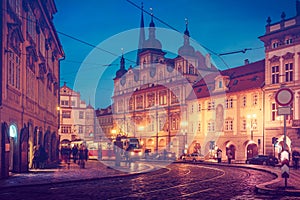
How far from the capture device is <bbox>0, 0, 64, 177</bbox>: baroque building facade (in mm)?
21203

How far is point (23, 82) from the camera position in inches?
1022

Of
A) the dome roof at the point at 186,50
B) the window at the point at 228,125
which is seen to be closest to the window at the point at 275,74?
the window at the point at 228,125

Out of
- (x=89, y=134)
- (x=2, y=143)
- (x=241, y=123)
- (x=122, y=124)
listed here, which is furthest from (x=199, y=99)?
(x=2, y=143)

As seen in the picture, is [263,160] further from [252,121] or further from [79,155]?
[79,155]

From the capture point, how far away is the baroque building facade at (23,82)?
21.2m

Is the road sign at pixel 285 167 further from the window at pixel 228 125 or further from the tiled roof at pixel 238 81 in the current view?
the window at pixel 228 125

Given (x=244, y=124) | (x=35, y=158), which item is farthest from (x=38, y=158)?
(x=244, y=124)

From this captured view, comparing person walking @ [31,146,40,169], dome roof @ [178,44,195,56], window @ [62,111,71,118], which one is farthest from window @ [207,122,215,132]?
window @ [62,111,71,118]

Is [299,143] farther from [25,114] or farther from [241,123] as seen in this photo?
[25,114]

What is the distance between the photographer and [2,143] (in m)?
21.0

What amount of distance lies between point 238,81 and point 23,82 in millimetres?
39318

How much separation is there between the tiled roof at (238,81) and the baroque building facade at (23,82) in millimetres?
28371

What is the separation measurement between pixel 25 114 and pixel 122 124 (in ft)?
212

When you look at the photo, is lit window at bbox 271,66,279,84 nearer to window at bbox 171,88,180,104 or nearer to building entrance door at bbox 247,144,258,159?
building entrance door at bbox 247,144,258,159
